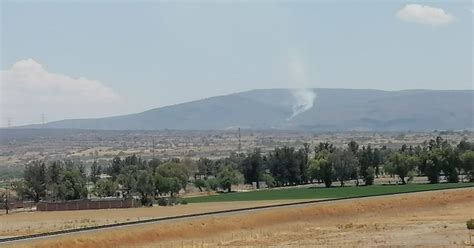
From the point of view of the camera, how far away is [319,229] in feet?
252

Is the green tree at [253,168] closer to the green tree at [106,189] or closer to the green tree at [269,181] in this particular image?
the green tree at [269,181]

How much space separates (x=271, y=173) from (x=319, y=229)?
114 meters

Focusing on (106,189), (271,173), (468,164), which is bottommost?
(106,189)

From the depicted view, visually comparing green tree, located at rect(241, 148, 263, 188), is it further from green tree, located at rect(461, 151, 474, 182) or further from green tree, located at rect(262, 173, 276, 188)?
green tree, located at rect(461, 151, 474, 182)

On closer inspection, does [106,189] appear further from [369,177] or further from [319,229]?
[319,229]

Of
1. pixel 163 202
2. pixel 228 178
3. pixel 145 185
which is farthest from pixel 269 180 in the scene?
pixel 163 202

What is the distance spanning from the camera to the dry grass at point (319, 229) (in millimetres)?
63594

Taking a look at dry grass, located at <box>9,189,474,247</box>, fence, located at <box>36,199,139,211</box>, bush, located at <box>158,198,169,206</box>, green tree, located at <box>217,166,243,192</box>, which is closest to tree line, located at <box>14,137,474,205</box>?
green tree, located at <box>217,166,243,192</box>

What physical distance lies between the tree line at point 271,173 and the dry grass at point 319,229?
158 feet

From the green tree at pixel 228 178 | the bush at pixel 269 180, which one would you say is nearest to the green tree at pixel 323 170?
the bush at pixel 269 180

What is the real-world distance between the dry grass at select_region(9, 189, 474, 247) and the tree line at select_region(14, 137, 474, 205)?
158 feet

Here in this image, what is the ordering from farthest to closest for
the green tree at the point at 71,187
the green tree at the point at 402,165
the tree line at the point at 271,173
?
the green tree at the point at 402,165
the tree line at the point at 271,173
the green tree at the point at 71,187

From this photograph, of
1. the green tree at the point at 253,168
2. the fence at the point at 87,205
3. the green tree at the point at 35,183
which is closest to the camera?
the fence at the point at 87,205

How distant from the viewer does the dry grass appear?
6359 cm
